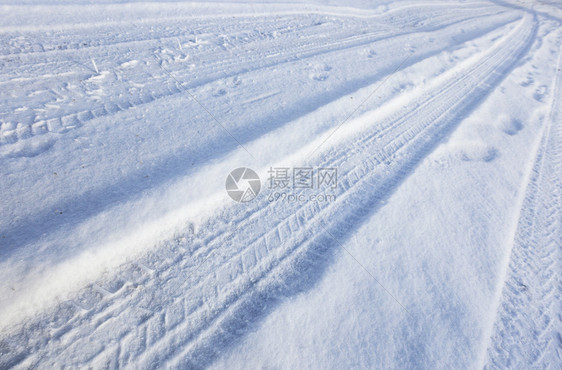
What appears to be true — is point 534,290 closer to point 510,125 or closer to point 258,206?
point 258,206

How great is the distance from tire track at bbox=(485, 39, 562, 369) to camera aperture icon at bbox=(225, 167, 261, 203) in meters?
1.82

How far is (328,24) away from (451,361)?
518 cm

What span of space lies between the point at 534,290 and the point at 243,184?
2.19m

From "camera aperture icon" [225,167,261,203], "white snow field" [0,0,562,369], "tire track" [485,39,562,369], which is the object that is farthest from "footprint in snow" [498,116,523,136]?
"camera aperture icon" [225,167,261,203]

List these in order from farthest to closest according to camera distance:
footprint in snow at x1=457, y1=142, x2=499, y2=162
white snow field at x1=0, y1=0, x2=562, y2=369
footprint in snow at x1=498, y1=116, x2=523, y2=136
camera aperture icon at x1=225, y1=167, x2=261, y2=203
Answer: footprint in snow at x1=498, y1=116, x2=523, y2=136 < footprint in snow at x1=457, y1=142, x2=499, y2=162 < camera aperture icon at x1=225, y1=167, x2=261, y2=203 < white snow field at x1=0, y1=0, x2=562, y2=369

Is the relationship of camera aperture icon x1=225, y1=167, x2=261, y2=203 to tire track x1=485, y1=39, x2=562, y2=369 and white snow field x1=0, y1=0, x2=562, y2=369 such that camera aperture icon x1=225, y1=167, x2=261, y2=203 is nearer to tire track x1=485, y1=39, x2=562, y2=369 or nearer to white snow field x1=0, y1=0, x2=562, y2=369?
white snow field x1=0, y1=0, x2=562, y2=369

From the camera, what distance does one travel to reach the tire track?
1.72 m

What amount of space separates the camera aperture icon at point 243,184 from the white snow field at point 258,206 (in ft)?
0.07

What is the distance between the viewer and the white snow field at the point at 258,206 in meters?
1.63

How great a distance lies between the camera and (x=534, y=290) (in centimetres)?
200

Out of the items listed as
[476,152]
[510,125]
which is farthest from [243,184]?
[510,125]

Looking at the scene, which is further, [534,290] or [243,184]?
[243,184]

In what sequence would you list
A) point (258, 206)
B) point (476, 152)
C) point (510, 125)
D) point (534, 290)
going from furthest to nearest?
point (510, 125) < point (476, 152) < point (258, 206) < point (534, 290)

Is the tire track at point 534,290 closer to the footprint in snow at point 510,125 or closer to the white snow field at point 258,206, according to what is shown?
the white snow field at point 258,206
